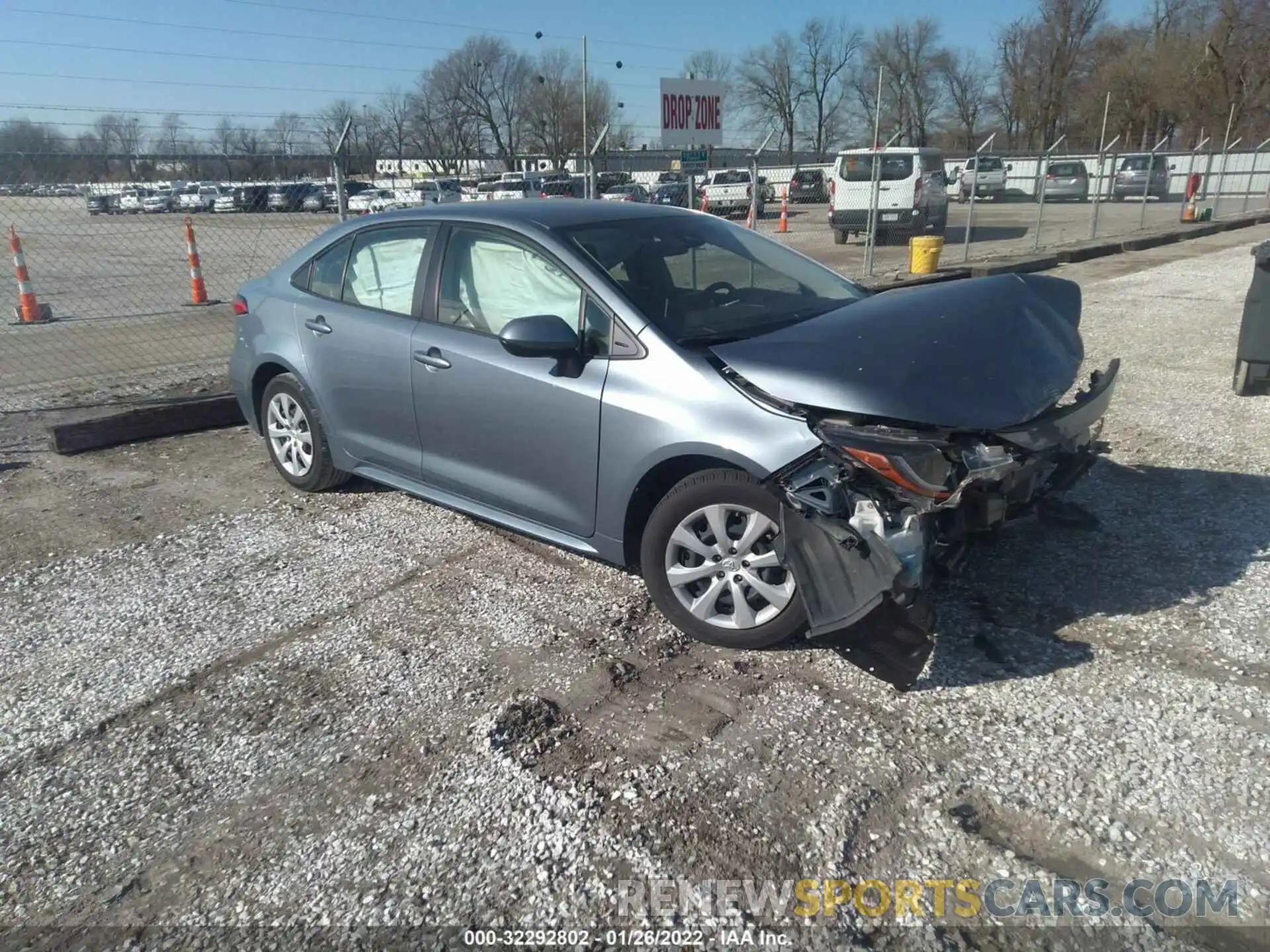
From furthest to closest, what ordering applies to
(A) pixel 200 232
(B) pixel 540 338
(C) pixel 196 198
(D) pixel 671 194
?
1. (D) pixel 671 194
2. (A) pixel 200 232
3. (C) pixel 196 198
4. (B) pixel 540 338

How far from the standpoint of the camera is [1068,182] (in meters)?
33.7

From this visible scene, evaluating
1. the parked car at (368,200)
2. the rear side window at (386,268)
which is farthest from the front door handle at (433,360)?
the parked car at (368,200)

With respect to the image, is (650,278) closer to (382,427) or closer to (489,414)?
(489,414)

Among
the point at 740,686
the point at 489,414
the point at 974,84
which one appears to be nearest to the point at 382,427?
the point at 489,414

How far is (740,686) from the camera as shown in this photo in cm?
328

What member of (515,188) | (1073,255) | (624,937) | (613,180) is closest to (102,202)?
(624,937)

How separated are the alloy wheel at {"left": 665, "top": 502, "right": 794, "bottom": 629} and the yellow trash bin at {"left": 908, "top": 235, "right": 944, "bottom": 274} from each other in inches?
428

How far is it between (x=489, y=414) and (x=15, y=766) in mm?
2114

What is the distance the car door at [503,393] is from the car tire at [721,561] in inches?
15.3

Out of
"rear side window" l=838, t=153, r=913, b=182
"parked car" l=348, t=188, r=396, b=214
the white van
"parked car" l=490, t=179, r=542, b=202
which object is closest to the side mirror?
"parked car" l=348, t=188, r=396, b=214

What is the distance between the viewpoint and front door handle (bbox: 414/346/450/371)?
4152 mm

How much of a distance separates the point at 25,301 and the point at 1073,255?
53.0 feet

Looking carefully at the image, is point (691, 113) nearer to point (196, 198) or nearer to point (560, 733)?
point (196, 198)

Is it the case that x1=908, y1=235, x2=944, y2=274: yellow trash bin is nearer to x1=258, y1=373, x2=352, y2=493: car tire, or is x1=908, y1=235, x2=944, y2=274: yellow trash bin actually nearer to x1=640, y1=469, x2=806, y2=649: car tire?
x1=258, y1=373, x2=352, y2=493: car tire
